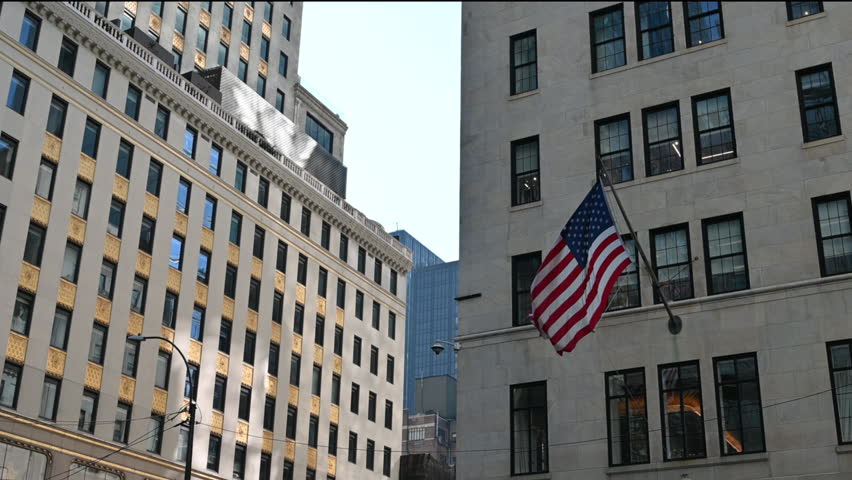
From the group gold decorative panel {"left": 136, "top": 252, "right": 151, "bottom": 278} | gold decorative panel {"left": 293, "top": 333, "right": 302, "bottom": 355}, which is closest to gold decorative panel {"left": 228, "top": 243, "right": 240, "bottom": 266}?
gold decorative panel {"left": 293, "top": 333, "right": 302, "bottom": 355}

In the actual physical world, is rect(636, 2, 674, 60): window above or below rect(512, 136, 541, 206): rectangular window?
above

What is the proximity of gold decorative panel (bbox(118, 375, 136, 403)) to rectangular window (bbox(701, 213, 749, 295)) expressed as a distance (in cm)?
3924

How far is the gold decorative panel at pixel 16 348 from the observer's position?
165 feet

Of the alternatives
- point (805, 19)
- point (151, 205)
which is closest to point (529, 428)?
point (805, 19)

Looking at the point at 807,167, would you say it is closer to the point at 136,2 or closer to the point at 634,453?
the point at 634,453

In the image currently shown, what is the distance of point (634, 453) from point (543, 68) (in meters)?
12.9

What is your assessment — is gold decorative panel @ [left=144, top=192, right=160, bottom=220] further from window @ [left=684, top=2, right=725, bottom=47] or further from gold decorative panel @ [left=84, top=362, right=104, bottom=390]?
window @ [left=684, top=2, right=725, bottom=47]

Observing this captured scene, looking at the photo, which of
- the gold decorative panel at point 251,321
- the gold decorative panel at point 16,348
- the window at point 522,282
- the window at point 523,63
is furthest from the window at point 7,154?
the window at point 522,282

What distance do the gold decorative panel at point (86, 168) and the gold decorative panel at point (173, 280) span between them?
8143 millimetres

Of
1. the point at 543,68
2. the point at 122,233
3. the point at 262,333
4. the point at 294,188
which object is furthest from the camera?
the point at 294,188

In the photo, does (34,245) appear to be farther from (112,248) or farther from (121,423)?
(121,423)

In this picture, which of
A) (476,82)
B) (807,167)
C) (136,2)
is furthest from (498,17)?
(136,2)

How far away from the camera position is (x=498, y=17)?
34.8 meters

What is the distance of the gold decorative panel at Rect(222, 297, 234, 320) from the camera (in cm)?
6781
